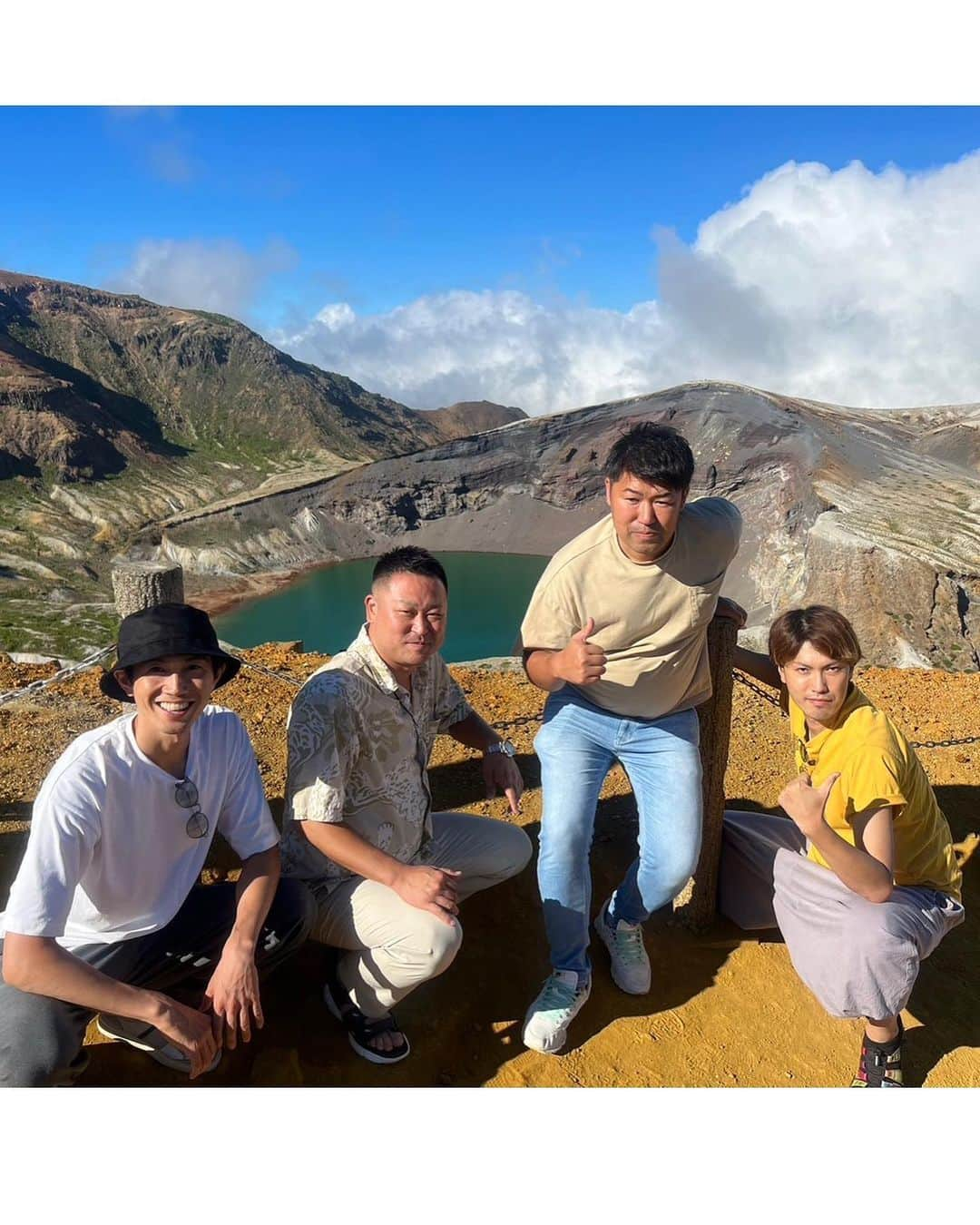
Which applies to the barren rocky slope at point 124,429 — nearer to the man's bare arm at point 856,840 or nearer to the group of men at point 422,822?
the group of men at point 422,822

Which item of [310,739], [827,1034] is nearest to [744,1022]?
[827,1034]

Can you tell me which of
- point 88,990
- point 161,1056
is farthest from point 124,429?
point 88,990

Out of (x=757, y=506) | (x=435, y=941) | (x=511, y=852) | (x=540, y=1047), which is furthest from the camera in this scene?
(x=757, y=506)

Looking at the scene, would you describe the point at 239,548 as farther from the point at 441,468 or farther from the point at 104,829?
the point at 104,829

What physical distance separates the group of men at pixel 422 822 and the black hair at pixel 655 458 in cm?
1

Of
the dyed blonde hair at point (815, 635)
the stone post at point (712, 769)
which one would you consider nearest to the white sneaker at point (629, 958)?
the stone post at point (712, 769)

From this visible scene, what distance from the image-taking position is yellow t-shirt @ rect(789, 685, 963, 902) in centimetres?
251

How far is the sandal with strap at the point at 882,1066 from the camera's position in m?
2.71

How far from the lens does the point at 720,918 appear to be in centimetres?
364

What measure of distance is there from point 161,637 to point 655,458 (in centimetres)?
169

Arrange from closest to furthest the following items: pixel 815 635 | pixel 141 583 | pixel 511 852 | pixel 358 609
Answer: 1. pixel 815 635
2. pixel 511 852
3. pixel 141 583
4. pixel 358 609

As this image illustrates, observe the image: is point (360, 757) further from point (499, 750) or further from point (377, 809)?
point (499, 750)

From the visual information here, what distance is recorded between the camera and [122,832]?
7.13ft

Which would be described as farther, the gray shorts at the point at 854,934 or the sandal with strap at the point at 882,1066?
the sandal with strap at the point at 882,1066
